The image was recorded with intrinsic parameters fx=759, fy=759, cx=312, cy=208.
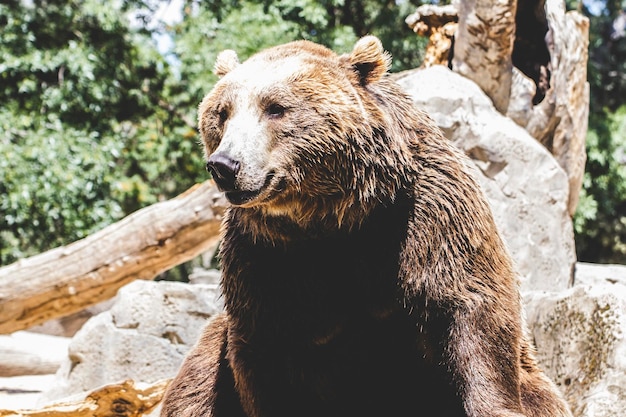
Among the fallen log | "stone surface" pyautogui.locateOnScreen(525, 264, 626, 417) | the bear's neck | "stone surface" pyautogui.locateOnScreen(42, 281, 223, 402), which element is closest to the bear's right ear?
the bear's neck

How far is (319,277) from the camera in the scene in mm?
2920

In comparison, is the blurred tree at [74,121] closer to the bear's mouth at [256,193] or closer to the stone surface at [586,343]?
the stone surface at [586,343]

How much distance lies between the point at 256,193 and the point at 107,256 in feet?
13.2

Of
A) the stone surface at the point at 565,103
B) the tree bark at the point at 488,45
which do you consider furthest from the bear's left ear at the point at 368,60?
the stone surface at the point at 565,103

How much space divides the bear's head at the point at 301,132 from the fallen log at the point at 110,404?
1809mm

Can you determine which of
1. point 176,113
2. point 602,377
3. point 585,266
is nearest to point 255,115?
point 602,377

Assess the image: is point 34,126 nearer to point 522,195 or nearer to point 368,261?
point 522,195

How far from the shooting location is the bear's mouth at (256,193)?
270 centimetres

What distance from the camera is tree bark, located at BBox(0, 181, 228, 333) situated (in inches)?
252

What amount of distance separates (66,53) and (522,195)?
722cm

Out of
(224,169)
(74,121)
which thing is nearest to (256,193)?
(224,169)

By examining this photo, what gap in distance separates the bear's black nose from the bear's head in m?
0.06

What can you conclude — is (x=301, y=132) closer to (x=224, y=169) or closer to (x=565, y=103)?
(x=224, y=169)

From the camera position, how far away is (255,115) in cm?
283
